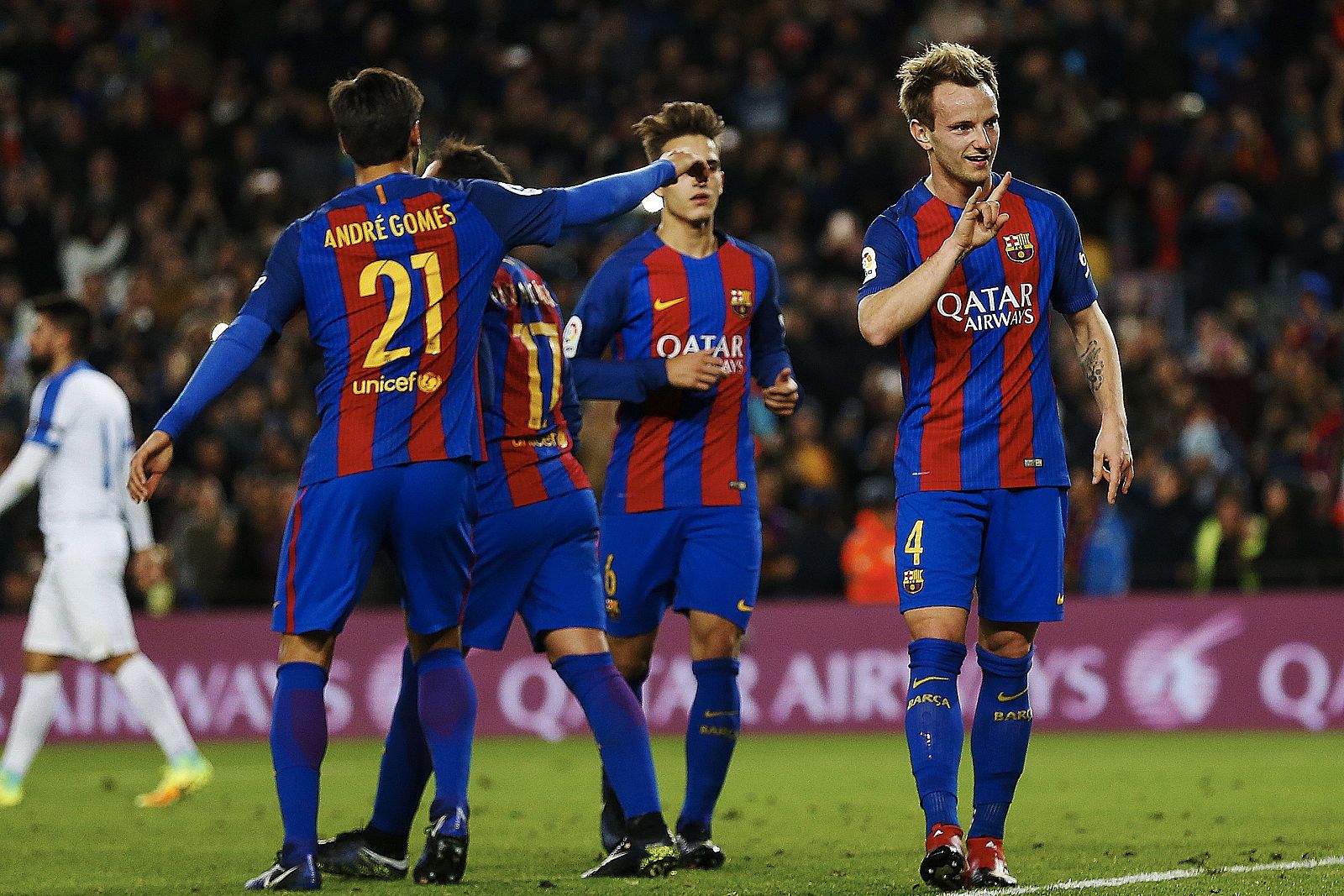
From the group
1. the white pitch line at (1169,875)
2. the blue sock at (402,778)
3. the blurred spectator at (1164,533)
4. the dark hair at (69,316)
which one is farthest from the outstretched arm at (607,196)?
the blurred spectator at (1164,533)

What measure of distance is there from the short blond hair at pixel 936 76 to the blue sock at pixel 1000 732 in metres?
1.72

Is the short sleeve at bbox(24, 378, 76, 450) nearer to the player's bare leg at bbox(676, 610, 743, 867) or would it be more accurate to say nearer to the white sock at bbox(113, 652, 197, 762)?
the white sock at bbox(113, 652, 197, 762)

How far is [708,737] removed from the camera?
7156 millimetres

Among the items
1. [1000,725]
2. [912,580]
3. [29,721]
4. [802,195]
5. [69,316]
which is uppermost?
[802,195]

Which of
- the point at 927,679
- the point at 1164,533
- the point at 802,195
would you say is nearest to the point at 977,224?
the point at 927,679

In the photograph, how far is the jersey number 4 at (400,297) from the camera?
609 centimetres

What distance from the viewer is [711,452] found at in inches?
289

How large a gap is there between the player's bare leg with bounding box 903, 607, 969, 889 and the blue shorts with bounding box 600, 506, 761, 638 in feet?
4.16

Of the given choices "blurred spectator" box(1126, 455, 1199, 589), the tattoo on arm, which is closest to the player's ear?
the tattoo on arm

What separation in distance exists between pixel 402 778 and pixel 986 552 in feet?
7.02

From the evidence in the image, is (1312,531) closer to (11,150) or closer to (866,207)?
(866,207)

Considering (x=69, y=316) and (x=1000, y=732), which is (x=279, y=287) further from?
(x=69, y=316)

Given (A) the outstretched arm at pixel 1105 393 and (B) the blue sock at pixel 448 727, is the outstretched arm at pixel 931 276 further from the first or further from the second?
(B) the blue sock at pixel 448 727

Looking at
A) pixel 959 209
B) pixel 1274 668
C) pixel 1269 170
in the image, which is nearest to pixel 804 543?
pixel 1274 668
